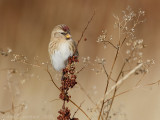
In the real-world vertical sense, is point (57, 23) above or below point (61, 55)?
above

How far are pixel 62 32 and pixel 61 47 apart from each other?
14cm

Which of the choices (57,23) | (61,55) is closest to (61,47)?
(61,55)

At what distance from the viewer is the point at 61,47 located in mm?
3604

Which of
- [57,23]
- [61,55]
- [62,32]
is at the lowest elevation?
[61,55]

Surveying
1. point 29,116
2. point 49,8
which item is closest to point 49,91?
point 29,116

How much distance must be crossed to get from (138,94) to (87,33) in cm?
145

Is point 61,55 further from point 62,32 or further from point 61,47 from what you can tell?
point 62,32

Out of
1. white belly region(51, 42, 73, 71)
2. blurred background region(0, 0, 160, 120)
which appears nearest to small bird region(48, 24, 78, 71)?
white belly region(51, 42, 73, 71)

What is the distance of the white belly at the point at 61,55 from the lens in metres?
3.54

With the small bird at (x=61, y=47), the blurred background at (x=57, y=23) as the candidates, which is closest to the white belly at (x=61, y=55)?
the small bird at (x=61, y=47)

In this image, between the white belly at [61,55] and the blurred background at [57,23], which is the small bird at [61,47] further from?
the blurred background at [57,23]

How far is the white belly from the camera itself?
3.54 m

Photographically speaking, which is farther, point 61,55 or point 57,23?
point 57,23

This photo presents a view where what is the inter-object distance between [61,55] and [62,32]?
0.21m
